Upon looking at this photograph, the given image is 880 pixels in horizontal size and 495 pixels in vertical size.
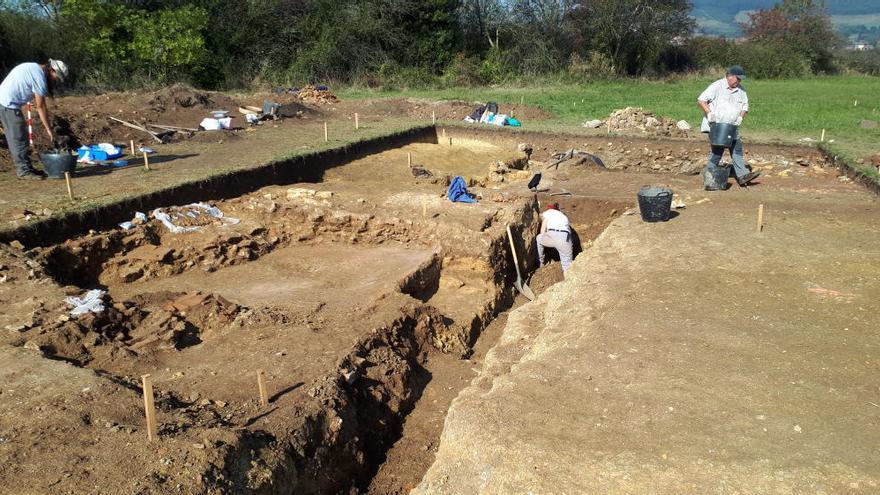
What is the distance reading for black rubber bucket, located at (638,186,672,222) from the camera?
9.25 meters

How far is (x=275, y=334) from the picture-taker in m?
6.08

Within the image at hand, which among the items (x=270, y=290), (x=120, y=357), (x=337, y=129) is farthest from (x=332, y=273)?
(x=337, y=129)

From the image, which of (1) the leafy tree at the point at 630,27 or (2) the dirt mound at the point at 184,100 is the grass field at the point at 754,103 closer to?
(1) the leafy tree at the point at 630,27

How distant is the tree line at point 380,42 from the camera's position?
24.2 meters

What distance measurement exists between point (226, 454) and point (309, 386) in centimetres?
114

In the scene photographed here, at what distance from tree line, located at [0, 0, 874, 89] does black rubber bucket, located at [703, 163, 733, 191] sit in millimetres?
19595

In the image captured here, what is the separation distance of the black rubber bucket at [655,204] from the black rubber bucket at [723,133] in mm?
2123

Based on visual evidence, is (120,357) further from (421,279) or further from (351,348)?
(421,279)

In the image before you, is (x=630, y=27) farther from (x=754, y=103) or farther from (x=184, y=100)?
(x=184, y=100)

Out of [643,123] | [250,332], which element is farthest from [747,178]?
[250,332]

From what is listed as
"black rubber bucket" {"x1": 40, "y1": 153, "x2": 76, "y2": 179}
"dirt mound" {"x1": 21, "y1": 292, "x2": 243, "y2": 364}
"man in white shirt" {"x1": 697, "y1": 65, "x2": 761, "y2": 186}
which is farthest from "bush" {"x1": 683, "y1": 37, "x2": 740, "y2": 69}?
"dirt mound" {"x1": 21, "y1": 292, "x2": 243, "y2": 364}

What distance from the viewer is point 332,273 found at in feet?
27.4

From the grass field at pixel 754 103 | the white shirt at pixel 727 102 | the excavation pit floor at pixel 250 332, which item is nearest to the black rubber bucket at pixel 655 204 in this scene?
the excavation pit floor at pixel 250 332

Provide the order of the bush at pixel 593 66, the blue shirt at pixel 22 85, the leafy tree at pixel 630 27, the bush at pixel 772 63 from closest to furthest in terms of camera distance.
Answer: the blue shirt at pixel 22 85 → the bush at pixel 593 66 → the leafy tree at pixel 630 27 → the bush at pixel 772 63
